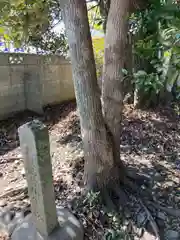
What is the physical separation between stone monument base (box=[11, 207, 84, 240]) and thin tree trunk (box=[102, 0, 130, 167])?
72cm

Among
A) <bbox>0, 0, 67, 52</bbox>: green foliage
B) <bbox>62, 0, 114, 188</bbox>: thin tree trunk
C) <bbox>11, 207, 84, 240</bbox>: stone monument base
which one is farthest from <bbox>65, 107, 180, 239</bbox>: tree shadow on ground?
<bbox>0, 0, 67, 52</bbox>: green foliage

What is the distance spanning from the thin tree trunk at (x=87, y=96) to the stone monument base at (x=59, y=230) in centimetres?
41

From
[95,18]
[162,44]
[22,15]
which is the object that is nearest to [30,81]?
[22,15]

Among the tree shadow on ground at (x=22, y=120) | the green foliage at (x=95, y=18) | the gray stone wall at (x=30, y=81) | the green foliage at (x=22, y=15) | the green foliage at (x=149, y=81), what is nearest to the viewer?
the green foliage at (x=149, y=81)

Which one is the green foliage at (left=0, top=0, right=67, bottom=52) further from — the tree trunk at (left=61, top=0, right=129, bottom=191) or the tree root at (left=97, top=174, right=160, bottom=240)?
the tree root at (left=97, top=174, right=160, bottom=240)

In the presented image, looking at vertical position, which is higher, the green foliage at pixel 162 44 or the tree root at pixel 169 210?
the green foliage at pixel 162 44

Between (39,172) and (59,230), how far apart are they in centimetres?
57

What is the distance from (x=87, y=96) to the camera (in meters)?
1.92

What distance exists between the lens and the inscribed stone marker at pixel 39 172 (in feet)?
4.49

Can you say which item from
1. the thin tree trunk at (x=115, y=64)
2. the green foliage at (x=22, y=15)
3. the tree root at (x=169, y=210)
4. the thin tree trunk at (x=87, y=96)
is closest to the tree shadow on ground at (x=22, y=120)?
the green foliage at (x=22, y=15)

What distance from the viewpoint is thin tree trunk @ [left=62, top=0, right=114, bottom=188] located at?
70.6 inches

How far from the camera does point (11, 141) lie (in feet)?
12.8

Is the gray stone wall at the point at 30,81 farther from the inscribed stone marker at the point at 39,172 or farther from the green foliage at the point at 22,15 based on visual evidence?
the inscribed stone marker at the point at 39,172

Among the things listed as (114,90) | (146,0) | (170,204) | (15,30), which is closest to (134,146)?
(170,204)
